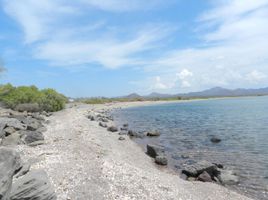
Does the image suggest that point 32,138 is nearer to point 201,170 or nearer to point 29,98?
point 201,170

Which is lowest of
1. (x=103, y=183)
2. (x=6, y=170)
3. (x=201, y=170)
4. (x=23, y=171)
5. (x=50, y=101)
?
(x=201, y=170)

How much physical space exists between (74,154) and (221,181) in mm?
10682

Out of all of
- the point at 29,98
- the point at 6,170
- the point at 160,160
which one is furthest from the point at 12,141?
the point at 29,98

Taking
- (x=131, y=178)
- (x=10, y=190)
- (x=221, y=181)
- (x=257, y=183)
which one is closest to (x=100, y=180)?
(x=131, y=178)

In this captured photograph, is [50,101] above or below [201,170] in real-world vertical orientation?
above

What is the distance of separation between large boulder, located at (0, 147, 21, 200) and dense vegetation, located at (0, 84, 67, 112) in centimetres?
6600

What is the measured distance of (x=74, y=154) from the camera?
77.4ft

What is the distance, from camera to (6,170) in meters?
11.4

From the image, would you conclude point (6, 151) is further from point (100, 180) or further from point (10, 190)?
point (100, 180)

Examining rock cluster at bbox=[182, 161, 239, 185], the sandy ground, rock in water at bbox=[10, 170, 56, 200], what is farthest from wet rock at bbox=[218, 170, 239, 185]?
rock in water at bbox=[10, 170, 56, 200]

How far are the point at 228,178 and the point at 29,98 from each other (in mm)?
68154

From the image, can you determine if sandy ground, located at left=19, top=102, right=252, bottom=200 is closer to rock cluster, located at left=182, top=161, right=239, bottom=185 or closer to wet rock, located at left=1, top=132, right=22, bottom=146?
rock cluster, located at left=182, top=161, right=239, bottom=185

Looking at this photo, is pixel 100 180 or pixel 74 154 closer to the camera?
pixel 100 180

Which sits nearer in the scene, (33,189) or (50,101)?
(33,189)
